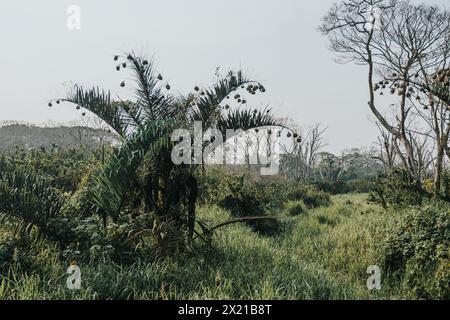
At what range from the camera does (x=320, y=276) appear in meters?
5.11

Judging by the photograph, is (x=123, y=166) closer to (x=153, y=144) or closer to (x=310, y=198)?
(x=153, y=144)

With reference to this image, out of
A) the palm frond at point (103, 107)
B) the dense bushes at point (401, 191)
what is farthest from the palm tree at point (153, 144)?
the dense bushes at point (401, 191)

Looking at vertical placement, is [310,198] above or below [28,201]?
below

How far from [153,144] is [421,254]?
3.61 metres

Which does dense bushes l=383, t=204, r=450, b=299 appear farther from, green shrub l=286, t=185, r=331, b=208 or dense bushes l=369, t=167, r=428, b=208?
green shrub l=286, t=185, r=331, b=208

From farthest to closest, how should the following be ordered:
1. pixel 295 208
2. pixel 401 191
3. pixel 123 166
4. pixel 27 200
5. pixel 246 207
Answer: pixel 295 208, pixel 401 191, pixel 246 207, pixel 123 166, pixel 27 200

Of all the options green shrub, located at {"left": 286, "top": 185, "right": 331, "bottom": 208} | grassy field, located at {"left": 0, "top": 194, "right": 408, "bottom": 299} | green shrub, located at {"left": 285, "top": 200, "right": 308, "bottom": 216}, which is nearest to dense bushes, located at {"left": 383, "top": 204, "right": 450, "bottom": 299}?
grassy field, located at {"left": 0, "top": 194, "right": 408, "bottom": 299}

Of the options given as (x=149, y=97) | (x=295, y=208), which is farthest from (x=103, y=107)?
(x=295, y=208)

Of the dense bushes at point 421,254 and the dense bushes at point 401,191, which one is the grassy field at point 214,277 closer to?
the dense bushes at point 421,254

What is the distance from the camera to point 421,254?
5691mm

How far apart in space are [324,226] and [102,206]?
5907 mm

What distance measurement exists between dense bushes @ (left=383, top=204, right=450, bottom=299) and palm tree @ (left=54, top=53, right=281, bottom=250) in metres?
2.40

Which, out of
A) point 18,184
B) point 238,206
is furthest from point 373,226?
point 18,184

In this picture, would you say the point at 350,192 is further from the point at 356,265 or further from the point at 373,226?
the point at 356,265
